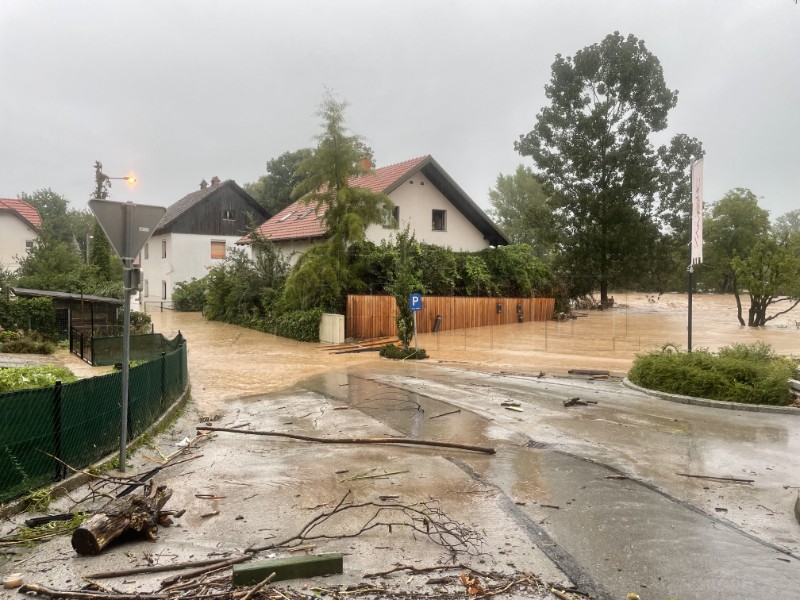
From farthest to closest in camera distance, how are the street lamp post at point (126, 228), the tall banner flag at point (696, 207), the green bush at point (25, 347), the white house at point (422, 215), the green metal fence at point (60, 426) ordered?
the white house at point (422, 215) < the green bush at point (25, 347) < the tall banner flag at point (696, 207) < the street lamp post at point (126, 228) < the green metal fence at point (60, 426)

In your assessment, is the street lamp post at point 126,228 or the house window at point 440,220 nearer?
the street lamp post at point 126,228

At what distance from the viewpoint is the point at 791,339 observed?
29047mm

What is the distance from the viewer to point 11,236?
48.0m

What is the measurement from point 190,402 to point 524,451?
7.37 m

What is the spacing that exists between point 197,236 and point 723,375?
131 feet

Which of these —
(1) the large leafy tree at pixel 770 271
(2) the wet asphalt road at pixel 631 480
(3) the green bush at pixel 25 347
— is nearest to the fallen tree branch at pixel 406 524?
(2) the wet asphalt road at pixel 631 480

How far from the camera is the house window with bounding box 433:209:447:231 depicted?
33.5 metres

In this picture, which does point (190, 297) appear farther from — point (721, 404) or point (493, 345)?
point (721, 404)

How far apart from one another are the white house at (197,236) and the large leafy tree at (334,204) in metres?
19.1

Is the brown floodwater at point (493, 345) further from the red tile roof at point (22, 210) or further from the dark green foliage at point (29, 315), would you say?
the red tile roof at point (22, 210)

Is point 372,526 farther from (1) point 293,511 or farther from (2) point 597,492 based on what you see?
(2) point 597,492

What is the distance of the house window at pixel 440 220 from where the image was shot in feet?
110

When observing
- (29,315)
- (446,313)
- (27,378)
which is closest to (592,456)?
(27,378)

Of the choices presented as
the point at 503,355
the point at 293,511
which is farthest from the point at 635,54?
the point at 293,511
